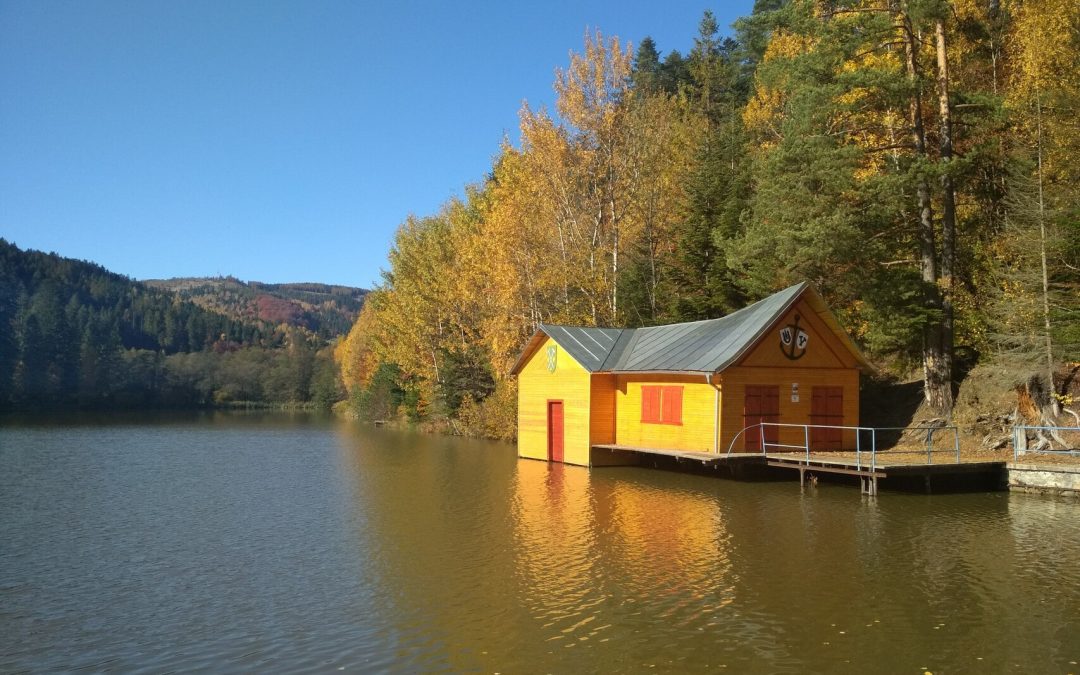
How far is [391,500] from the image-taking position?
21.8m

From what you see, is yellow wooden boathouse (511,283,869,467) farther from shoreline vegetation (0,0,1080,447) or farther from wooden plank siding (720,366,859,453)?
shoreline vegetation (0,0,1080,447)

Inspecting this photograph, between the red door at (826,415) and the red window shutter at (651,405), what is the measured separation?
4765 millimetres

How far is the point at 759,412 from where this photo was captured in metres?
24.7

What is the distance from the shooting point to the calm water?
31.6 feet

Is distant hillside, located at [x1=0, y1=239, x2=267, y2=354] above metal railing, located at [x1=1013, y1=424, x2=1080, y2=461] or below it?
above

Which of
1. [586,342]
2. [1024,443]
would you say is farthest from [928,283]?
[586,342]

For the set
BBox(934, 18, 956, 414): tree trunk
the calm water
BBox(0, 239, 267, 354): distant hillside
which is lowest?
the calm water

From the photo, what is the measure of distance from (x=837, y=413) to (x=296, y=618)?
64.3 feet

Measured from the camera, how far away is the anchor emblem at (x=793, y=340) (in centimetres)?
2506

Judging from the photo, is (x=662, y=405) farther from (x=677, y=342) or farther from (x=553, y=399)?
(x=553, y=399)

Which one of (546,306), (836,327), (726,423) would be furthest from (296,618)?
(546,306)

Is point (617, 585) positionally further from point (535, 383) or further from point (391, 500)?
point (535, 383)

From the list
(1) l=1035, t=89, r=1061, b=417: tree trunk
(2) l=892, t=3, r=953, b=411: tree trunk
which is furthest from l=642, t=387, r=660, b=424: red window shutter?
(1) l=1035, t=89, r=1061, b=417: tree trunk

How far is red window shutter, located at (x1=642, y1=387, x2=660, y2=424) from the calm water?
9.75ft
